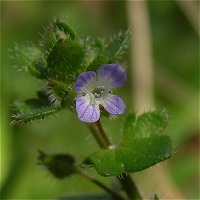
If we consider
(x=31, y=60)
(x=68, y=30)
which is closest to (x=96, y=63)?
(x=68, y=30)

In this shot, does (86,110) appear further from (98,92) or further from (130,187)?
(130,187)

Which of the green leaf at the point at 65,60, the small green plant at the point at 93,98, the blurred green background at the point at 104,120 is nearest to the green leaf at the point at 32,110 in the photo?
the small green plant at the point at 93,98

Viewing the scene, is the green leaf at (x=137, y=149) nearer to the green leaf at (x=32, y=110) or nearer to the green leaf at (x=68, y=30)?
the green leaf at (x=32, y=110)

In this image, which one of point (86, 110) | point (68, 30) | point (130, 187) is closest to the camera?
point (86, 110)

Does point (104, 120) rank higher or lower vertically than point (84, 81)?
higher

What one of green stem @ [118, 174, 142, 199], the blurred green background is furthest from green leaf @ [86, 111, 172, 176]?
the blurred green background

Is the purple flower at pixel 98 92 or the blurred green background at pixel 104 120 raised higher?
the blurred green background at pixel 104 120

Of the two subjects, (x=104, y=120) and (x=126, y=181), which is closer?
(x=126, y=181)
